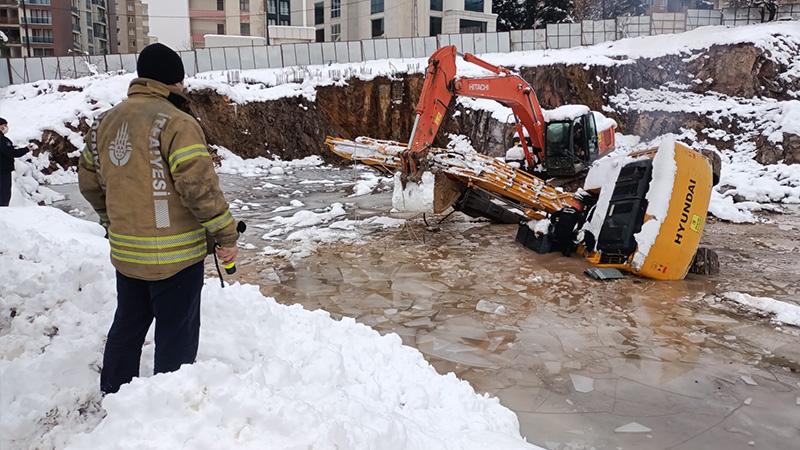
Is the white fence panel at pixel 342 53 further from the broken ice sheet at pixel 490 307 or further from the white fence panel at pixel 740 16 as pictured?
the broken ice sheet at pixel 490 307

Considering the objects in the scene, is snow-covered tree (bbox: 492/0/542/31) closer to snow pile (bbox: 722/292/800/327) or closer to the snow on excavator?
the snow on excavator

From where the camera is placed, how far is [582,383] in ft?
14.3

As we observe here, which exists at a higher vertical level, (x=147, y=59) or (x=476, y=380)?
(x=147, y=59)

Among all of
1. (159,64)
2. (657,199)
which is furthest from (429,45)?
(159,64)

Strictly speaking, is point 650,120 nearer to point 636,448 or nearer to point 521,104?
point 521,104

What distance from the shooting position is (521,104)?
32.4 feet

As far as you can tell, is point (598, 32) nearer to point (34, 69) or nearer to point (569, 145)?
point (569, 145)

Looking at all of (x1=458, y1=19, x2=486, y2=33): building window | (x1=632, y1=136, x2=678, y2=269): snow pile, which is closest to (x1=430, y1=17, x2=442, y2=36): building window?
(x1=458, y1=19, x2=486, y2=33): building window

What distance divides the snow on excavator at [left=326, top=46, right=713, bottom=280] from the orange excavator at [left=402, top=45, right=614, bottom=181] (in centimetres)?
2

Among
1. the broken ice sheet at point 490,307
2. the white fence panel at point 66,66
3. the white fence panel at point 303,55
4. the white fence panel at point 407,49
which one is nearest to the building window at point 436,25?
the white fence panel at point 407,49

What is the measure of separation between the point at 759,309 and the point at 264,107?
52.5ft

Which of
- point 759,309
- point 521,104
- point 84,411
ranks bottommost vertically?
point 759,309

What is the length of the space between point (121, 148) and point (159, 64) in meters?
0.42

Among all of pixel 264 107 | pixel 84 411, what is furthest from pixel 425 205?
pixel 264 107
